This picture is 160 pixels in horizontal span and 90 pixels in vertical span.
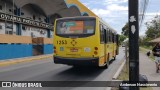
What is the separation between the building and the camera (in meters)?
29.4

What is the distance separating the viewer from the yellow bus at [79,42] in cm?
1419

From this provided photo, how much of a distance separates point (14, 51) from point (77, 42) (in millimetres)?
15973

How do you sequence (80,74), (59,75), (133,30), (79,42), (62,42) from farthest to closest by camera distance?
(80,74) < (62,42) < (59,75) < (79,42) < (133,30)

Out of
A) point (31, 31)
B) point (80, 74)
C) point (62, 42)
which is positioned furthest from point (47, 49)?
point (62, 42)

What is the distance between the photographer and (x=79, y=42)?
14367 millimetres

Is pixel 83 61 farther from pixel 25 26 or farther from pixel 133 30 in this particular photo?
pixel 25 26

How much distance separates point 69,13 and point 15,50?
110 feet

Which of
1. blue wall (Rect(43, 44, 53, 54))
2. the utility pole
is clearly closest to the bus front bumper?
the utility pole

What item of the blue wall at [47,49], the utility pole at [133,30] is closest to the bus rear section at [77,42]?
the utility pole at [133,30]

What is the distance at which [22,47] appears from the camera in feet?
101

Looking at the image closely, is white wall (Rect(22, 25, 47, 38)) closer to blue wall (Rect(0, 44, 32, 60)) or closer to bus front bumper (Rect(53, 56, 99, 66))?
blue wall (Rect(0, 44, 32, 60))

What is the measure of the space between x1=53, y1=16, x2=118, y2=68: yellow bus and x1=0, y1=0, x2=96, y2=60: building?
42.7 ft

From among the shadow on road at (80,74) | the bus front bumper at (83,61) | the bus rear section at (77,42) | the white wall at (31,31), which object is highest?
the white wall at (31,31)

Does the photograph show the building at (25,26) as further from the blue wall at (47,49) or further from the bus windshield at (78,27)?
the bus windshield at (78,27)
